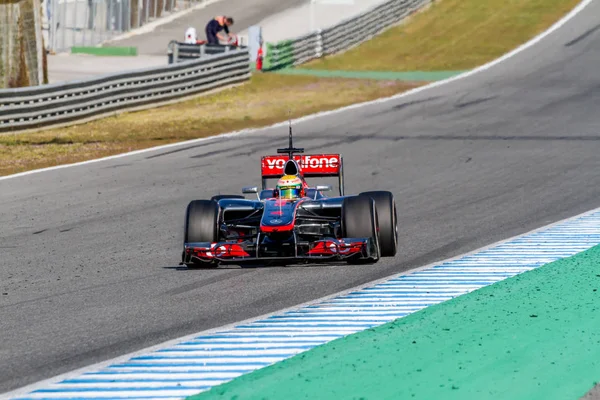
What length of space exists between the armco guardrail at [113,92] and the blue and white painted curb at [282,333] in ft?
51.0

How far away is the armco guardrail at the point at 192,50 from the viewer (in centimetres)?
3616

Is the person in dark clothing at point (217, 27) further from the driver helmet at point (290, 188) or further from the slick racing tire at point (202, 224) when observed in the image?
the slick racing tire at point (202, 224)

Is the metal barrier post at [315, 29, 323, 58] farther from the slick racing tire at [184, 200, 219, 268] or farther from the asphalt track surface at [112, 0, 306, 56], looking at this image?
the slick racing tire at [184, 200, 219, 268]

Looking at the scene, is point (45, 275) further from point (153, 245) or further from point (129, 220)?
point (129, 220)

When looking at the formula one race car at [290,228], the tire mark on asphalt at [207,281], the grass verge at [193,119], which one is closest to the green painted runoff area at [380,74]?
the grass verge at [193,119]

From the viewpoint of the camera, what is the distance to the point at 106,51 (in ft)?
145

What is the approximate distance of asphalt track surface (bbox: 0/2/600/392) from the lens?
28.3ft

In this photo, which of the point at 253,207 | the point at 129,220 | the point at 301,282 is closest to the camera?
the point at 301,282

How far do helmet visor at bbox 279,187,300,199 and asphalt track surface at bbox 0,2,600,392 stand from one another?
3.11ft

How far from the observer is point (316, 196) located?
38.6 ft

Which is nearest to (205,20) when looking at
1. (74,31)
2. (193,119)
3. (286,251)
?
(74,31)

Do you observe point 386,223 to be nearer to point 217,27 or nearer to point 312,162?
point 312,162

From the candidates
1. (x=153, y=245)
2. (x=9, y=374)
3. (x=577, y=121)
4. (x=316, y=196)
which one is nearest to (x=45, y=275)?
(x=153, y=245)

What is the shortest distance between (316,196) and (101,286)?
2668 mm
